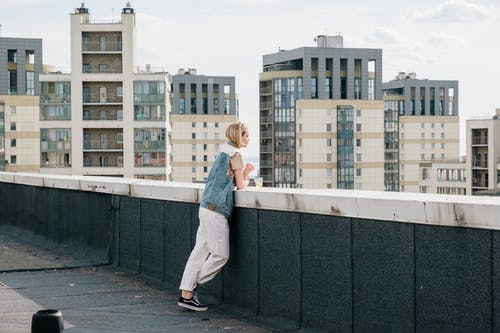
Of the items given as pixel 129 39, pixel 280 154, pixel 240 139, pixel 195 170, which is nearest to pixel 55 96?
pixel 129 39

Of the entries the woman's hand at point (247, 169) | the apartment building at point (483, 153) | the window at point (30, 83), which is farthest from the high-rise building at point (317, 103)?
the woman's hand at point (247, 169)

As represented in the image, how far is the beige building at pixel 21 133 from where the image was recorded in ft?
418

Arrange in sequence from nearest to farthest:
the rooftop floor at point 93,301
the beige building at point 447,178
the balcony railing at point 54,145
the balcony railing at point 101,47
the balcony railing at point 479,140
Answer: the rooftop floor at point 93,301 < the balcony railing at point 101,47 < the balcony railing at point 54,145 < the balcony railing at point 479,140 < the beige building at point 447,178

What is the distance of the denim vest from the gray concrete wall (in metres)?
0.16

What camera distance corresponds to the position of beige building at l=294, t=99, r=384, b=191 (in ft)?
486

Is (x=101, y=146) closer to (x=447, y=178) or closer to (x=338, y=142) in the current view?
(x=338, y=142)

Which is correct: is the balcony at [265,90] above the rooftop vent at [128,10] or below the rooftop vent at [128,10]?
below

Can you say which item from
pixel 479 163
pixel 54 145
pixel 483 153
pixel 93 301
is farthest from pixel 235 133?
pixel 479 163

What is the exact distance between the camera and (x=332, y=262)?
7.19m

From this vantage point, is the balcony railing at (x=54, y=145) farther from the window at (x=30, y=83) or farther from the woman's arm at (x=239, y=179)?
the woman's arm at (x=239, y=179)

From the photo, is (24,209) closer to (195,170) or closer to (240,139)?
(240,139)

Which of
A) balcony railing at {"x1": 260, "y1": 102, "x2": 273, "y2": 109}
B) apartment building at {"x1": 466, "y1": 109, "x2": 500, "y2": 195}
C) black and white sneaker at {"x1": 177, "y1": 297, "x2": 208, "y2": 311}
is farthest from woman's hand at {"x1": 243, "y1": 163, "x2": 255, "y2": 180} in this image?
balcony railing at {"x1": 260, "y1": 102, "x2": 273, "y2": 109}

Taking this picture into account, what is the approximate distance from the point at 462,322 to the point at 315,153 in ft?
469

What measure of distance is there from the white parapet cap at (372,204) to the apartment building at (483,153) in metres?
121
